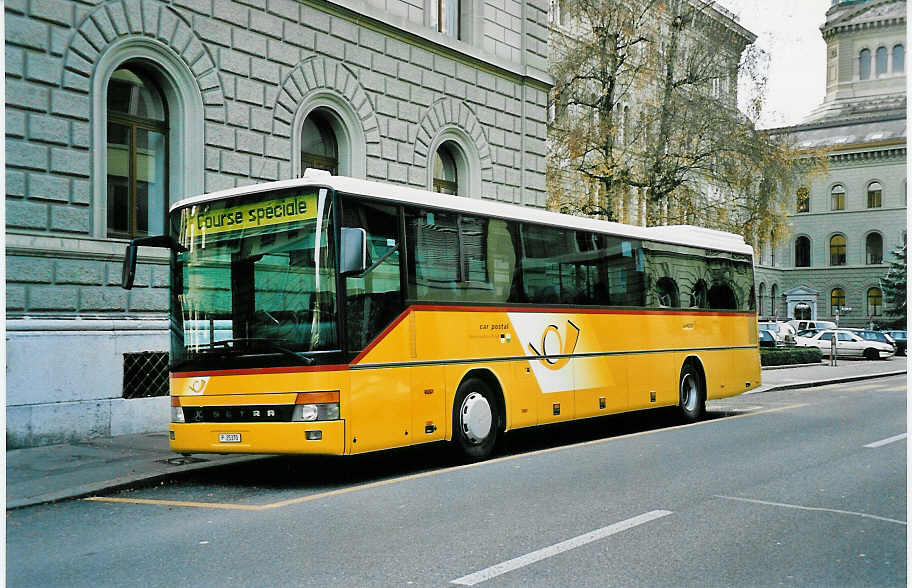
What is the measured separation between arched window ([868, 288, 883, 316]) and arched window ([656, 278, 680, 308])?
70289mm

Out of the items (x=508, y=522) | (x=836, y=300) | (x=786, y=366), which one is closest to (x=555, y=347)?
(x=508, y=522)

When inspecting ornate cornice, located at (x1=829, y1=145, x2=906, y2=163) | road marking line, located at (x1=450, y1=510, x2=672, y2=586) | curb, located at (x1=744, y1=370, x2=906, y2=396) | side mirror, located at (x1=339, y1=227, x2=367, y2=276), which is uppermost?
ornate cornice, located at (x1=829, y1=145, x2=906, y2=163)

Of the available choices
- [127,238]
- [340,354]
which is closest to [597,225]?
[340,354]

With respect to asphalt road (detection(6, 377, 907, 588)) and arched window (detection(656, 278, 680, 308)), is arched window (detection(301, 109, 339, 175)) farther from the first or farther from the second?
asphalt road (detection(6, 377, 907, 588))

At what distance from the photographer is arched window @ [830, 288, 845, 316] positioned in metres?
82.2

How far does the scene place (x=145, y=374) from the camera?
48.0 ft

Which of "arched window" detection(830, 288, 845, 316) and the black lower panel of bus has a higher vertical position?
"arched window" detection(830, 288, 845, 316)

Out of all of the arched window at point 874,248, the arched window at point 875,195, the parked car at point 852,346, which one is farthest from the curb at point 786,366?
the arched window at point 875,195

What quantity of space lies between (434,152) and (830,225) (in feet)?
231

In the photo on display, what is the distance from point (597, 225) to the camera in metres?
14.4

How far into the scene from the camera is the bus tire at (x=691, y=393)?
16.6m

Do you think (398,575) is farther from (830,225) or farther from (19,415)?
(830,225)

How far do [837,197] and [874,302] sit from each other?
927 centimetres

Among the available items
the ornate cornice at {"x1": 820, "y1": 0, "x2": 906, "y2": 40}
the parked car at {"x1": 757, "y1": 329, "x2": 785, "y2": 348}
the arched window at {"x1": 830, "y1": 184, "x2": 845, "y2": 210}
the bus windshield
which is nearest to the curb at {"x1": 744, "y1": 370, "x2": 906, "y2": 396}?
the parked car at {"x1": 757, "y1": 329, "x2": 785, "y2": 348}
